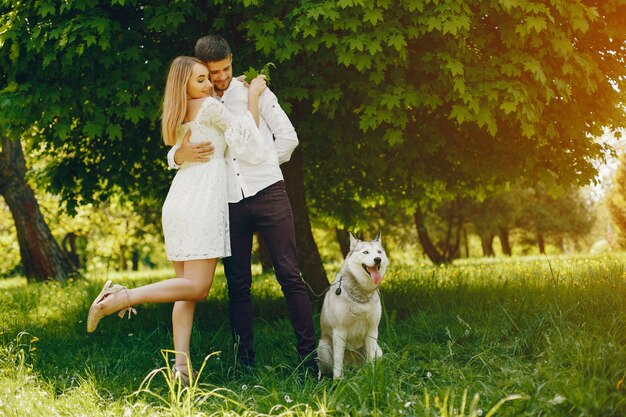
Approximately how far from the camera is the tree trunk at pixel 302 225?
7.90 metres

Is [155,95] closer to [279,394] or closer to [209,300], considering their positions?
Result: [209,300]

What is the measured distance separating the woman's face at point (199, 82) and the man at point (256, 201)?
0.11 metres

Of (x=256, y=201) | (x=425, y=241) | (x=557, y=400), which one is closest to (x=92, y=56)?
(x=256, y=201)

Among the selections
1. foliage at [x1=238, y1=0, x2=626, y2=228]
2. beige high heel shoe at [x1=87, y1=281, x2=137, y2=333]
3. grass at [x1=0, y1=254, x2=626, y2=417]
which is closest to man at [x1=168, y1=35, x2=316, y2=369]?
grass at [x1=0, y1=254, x2=626, y2=417]

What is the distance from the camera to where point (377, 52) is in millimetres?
6027

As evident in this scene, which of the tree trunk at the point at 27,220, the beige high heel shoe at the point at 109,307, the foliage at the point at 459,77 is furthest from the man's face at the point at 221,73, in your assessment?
the tree trunk at the point at 27,220

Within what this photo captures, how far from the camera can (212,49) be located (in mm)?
4516

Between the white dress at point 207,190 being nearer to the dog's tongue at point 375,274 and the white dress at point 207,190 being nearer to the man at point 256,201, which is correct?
the man at point 256,201

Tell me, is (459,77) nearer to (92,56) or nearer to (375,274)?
(375,274)

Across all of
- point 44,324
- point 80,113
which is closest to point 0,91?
point 80,113

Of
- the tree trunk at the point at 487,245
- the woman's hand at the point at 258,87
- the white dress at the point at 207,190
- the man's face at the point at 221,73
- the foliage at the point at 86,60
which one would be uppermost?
the foliage at the point at 86,60

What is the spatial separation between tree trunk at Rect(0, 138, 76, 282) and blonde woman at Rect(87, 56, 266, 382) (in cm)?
908

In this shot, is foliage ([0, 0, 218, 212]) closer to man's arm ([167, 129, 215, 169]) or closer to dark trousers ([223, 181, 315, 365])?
man's arm ([167, 129, 215, 169])

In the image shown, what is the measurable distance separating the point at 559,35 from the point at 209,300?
535 cm
